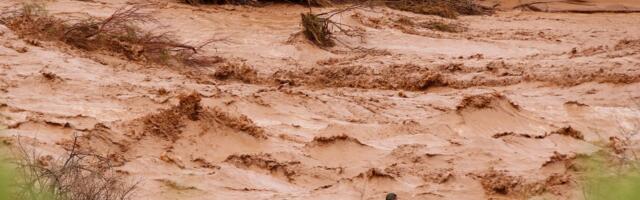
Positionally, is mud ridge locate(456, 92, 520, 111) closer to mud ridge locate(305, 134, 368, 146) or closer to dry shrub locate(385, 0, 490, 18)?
mud ridge locate(305, 134, 368, 146)

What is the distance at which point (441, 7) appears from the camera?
10.5 m

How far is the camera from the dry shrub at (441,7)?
10.4m

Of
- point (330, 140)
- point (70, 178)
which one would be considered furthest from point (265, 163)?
point (70, 178)

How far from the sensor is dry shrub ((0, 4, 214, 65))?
7.09m

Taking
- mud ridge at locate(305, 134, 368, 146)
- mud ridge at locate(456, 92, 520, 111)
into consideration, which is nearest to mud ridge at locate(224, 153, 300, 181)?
mud ridge at locate(305, 134, 368, 146)

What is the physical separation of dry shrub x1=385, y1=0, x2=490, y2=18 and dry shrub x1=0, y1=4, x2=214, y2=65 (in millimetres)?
3093

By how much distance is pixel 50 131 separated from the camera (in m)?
5.25

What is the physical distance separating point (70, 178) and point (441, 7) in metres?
6.64

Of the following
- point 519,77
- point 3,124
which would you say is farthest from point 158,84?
point 519,77

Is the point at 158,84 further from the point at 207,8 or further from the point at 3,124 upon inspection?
the point at 207,8

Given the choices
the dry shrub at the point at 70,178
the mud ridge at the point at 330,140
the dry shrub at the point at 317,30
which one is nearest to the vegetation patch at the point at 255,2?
the dry shrub at the point at 317,30

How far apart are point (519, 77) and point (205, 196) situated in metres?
3.05

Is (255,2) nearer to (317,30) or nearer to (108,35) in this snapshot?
(317,30)

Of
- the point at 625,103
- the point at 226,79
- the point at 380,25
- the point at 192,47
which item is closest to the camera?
the point at 625,103
